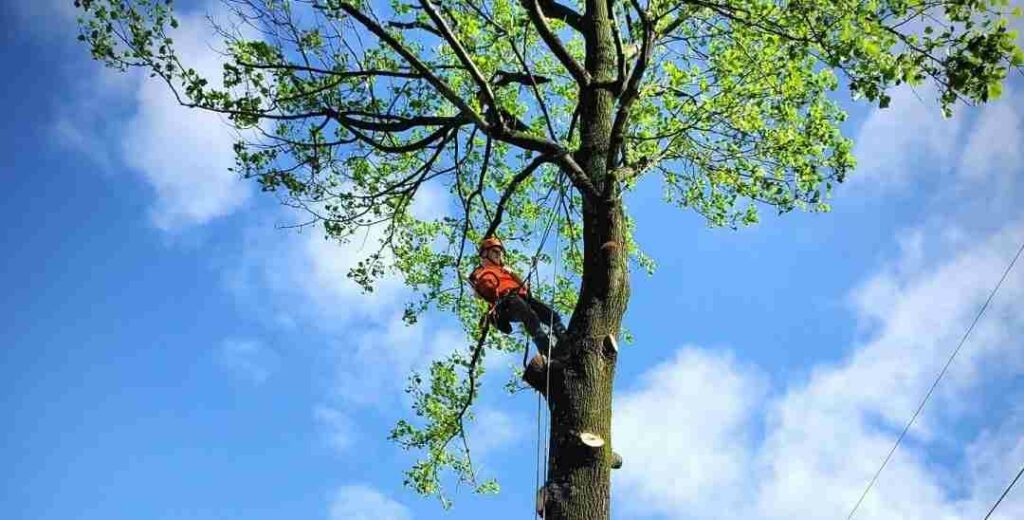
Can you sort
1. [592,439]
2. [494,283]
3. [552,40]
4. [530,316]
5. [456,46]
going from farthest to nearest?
[494,283]
[530,316]
[552,40]
[456,46]
[592,439]

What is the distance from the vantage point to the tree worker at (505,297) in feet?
18.8

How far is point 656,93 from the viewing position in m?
7.99

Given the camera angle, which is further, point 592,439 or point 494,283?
point 494,283

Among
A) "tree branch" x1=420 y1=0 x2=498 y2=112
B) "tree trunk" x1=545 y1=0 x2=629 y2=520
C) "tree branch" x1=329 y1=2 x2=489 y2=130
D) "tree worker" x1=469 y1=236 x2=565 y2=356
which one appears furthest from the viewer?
"tree worker" x1=469 y1=236 x2=565 y2=356

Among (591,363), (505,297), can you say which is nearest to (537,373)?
(591,363)

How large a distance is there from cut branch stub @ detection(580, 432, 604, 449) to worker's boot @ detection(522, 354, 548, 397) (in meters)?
0.47

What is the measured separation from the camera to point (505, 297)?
6.10 m

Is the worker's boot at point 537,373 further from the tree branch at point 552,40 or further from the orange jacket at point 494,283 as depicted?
the tree branch at point 552,40

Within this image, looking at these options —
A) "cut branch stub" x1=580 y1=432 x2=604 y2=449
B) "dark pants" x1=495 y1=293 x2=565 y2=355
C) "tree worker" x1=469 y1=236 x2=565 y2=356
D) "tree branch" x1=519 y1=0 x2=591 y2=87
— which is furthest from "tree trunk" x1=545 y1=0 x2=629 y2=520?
"tree worker" x1=469 y1=236 x2=565 y2=356

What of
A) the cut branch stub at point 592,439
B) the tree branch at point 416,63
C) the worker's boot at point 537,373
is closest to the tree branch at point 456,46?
the tree branch at point 416,63

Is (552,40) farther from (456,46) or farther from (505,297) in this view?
(505,297)

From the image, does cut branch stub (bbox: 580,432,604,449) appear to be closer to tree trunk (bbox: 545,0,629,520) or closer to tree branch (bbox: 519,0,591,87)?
tree trunk (bbox: 545,0,629,520)

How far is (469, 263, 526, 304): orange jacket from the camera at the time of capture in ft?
20.3

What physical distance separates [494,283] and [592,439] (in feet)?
6.30
